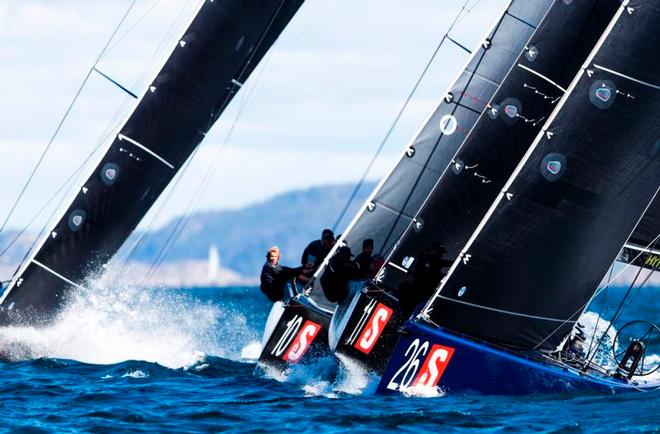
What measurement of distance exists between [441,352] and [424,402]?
0.51 metres

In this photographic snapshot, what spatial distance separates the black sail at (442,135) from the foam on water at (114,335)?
2.48 m

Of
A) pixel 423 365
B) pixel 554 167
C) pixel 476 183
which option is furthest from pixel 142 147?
pixel 554 167

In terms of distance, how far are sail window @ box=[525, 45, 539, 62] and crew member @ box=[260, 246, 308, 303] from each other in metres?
3.03

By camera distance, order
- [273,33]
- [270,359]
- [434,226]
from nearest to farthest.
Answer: [270,359] < [434,226] < [273,33]

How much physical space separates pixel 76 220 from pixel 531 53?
4777mm

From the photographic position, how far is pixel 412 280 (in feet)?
37.4

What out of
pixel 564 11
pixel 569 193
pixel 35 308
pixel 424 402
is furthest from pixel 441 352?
pixel 35 308

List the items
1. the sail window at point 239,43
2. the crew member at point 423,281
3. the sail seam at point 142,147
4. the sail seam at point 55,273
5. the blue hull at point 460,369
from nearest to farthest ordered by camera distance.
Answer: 1. the blue hull at point 460,369
2. the crew member at point 423,281
3. the sail seam at point 55,273
4. the sail seam at point 142,147
5. the sail window at point 239,43

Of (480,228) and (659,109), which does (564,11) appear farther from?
(480,228)

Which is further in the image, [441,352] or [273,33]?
[273,33]

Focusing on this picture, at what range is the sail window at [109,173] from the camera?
13.6 metres

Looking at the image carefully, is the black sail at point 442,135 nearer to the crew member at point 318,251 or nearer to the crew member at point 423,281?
the crew member at point 318,251

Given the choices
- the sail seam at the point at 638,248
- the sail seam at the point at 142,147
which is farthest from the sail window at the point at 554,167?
the sail seam at the point at 142,147

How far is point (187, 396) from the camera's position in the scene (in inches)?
440
